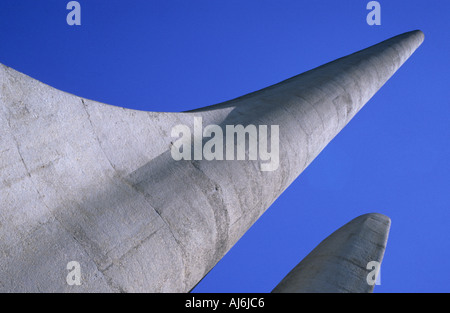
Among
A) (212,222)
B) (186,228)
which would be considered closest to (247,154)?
(212,222)

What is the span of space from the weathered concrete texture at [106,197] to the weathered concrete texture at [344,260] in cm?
95

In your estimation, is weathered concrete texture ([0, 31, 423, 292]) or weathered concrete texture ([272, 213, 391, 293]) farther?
weathered concrete texture ([272, 213, 391, 293])

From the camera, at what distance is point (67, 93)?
3.49 metres

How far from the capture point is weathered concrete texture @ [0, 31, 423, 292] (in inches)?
112

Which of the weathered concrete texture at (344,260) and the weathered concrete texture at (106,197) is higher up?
the weathered concrete texture at (106,197)

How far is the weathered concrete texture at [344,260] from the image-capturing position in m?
4.02

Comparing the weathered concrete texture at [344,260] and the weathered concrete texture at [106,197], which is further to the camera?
the weathered concrete texture at [344,260]

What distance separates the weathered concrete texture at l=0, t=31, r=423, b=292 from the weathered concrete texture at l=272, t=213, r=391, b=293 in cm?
95

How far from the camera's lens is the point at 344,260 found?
442cm
